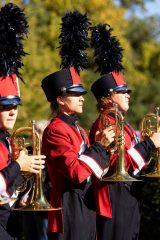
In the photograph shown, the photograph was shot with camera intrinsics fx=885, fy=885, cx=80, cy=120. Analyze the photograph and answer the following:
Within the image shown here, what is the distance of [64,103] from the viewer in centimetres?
723

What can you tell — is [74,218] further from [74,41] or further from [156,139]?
[74,41]

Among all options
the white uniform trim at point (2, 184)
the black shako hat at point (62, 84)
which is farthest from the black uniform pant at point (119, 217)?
the white uniform trim at point (2, 184)

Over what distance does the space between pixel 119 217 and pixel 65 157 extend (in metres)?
1.10

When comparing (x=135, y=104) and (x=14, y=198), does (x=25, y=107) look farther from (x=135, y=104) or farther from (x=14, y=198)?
(x=135, y=104)

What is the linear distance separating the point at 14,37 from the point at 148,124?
6.23 ft

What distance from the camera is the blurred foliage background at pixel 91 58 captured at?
1025cm

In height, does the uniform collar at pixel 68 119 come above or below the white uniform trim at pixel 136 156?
above

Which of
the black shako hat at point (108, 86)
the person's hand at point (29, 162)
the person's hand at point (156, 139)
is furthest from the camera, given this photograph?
the black shako hat at point (108, 86)

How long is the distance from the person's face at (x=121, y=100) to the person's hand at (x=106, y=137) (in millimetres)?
954

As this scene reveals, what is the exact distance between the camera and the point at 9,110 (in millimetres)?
→ 6363

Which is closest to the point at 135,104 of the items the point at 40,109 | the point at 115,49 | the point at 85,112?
the point at 85,112

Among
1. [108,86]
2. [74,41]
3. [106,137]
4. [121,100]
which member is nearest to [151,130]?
[121,100]

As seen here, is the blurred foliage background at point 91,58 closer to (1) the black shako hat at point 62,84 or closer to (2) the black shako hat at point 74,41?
(2) the black shako hat at point 74,41

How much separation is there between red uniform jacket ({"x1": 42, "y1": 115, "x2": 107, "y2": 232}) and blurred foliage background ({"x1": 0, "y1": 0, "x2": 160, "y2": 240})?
1.81 metres
